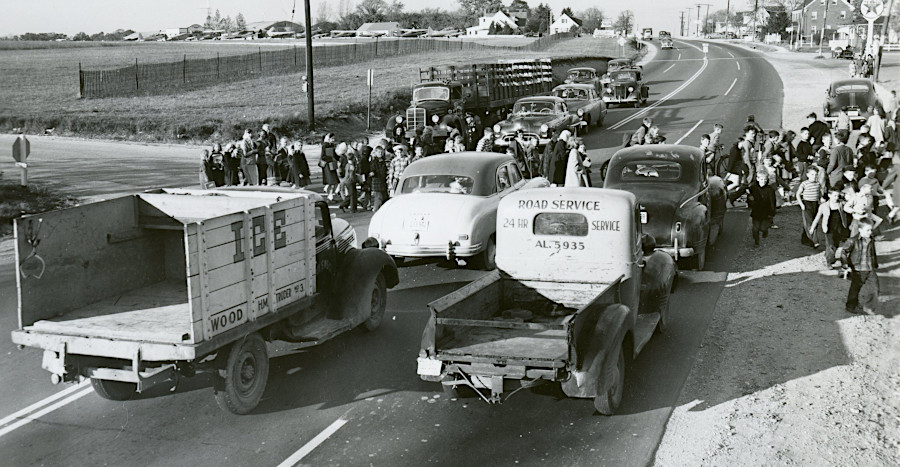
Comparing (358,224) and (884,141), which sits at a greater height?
(884,141)

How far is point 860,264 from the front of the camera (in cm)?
1117

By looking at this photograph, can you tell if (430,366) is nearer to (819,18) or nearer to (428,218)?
(428,218)

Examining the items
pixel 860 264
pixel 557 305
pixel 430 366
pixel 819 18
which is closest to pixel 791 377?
pixel 557 305

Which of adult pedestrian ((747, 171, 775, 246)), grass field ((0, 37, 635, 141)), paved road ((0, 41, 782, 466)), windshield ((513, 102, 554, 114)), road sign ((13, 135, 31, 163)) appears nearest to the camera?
paved road ((0, 41, 782, 466))

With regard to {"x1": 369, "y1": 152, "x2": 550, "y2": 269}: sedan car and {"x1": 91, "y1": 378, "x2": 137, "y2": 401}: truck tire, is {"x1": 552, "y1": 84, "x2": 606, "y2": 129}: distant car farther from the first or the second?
{"x1": 91, "y1": 378, "x2": 137, "y2": 401}: truck tire

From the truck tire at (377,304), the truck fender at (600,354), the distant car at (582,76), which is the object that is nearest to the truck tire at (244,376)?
the truck tire at (377,304)

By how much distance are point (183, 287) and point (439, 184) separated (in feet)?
18.0

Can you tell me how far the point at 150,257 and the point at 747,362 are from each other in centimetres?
669

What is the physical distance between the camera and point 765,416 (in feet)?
26.8

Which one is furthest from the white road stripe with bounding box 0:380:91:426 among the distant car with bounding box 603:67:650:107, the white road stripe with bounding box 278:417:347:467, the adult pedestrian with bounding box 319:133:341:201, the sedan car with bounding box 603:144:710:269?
the distant car with bounding box 603:67:650:107

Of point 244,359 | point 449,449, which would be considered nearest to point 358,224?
point 244,359

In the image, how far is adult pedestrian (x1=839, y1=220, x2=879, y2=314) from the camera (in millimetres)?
11172

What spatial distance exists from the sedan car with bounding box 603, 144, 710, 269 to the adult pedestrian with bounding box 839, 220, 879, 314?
7.77 feet

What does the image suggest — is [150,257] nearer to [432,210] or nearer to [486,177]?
[432,210]
